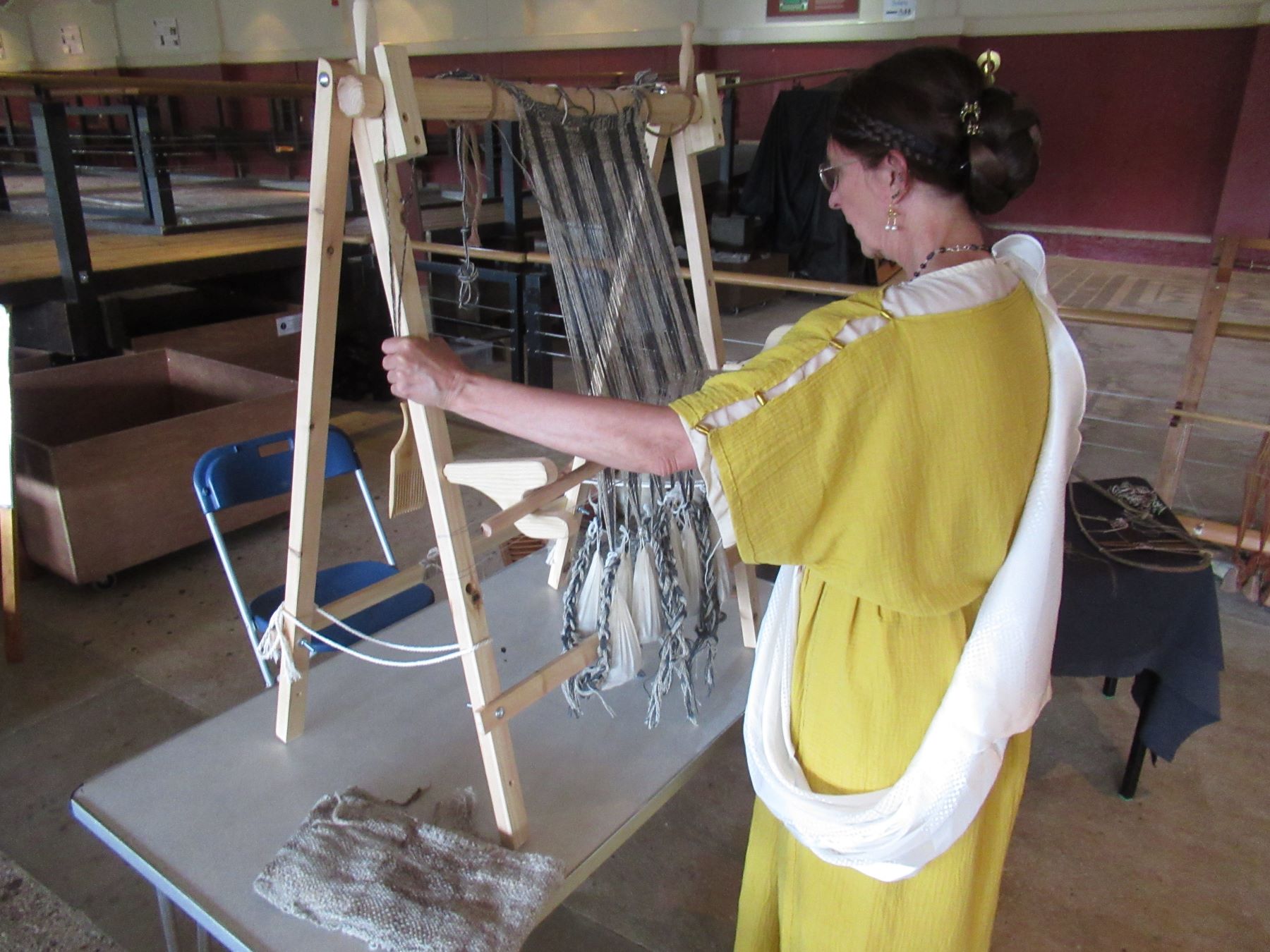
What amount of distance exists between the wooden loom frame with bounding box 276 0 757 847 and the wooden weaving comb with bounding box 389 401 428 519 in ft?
0.30

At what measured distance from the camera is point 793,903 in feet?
3.57

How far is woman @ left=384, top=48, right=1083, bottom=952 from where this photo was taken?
792 mm

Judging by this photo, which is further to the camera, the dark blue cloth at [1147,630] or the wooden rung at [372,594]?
the dark blue cloth at [1147,630]

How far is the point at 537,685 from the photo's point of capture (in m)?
1.14

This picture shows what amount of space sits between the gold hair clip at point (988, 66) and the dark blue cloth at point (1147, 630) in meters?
1.04

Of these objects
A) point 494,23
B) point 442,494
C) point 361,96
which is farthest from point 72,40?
point 442,494

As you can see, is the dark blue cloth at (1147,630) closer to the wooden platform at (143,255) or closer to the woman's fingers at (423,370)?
the woman's fingers at (423,370)

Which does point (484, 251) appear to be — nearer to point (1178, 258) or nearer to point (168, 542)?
point (168, 542)

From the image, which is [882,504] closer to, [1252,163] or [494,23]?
[1252,163]

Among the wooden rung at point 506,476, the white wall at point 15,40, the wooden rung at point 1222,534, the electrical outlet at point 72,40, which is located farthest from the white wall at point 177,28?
the wooden rung at point 506,476

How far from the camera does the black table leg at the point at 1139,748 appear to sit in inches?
70.6

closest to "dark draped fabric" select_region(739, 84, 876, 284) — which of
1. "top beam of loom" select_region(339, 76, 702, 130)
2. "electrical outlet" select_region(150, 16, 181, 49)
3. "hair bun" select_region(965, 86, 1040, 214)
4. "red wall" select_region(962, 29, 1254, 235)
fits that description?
"red wall" select_region(962, 29, 1254, 235)

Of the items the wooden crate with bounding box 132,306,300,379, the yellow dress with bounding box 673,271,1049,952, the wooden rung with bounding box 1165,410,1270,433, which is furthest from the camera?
the wooden crate with bounding box 132,306,300,379

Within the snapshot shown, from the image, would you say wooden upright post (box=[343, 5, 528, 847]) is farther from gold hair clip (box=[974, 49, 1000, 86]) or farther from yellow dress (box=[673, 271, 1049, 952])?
gold hair clip (box=[974, 49, 1000, 86])
